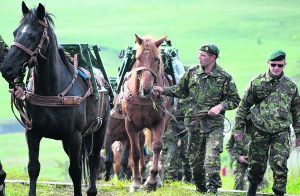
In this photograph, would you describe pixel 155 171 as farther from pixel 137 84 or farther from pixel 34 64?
pixel 34 64

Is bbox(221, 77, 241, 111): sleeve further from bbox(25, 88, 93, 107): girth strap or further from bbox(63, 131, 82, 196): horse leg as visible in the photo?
bbox(25, 88, 93, 107): girth strap

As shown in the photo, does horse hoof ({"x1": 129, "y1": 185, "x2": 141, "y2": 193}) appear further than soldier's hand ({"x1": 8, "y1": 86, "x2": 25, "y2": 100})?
Yes

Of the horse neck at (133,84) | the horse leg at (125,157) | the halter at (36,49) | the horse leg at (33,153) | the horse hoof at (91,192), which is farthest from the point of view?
the horse leg at (125,157)

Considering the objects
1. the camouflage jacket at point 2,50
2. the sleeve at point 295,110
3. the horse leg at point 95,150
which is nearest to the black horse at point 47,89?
the camouflage jacket at point 2,50

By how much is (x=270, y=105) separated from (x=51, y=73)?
11.5 feet

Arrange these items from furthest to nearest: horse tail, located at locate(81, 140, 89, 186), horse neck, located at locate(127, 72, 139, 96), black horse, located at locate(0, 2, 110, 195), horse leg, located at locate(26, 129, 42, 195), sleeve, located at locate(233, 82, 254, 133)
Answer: horse neck, located at locate(127, 72, 139, 96) < horse tail, located at locate(81, 140, 89, 186) < sleeve, located at locate(233, 82, 254, 133) < horse leg, located at locate(26, 129, 42, 195) < black horse, located at locate(0, 2, 110, 195)

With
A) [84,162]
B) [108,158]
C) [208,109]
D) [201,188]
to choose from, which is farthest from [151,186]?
[108,158]

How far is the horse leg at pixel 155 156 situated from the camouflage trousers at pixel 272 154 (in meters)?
2.37

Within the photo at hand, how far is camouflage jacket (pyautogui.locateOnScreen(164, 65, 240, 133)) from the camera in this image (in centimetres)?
1394

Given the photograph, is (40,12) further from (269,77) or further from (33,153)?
(269,77)

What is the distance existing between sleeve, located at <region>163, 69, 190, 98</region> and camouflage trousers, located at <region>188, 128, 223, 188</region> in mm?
723

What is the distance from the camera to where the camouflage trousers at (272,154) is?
1281 centimetres

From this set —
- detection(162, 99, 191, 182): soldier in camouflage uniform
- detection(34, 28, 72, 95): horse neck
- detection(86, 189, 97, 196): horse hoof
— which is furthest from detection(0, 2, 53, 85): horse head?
detection(162, 99, 191, 182): soldier in camouflage uniform

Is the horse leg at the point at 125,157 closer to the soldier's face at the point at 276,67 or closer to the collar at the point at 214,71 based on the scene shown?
the collar at the point at 214,71
